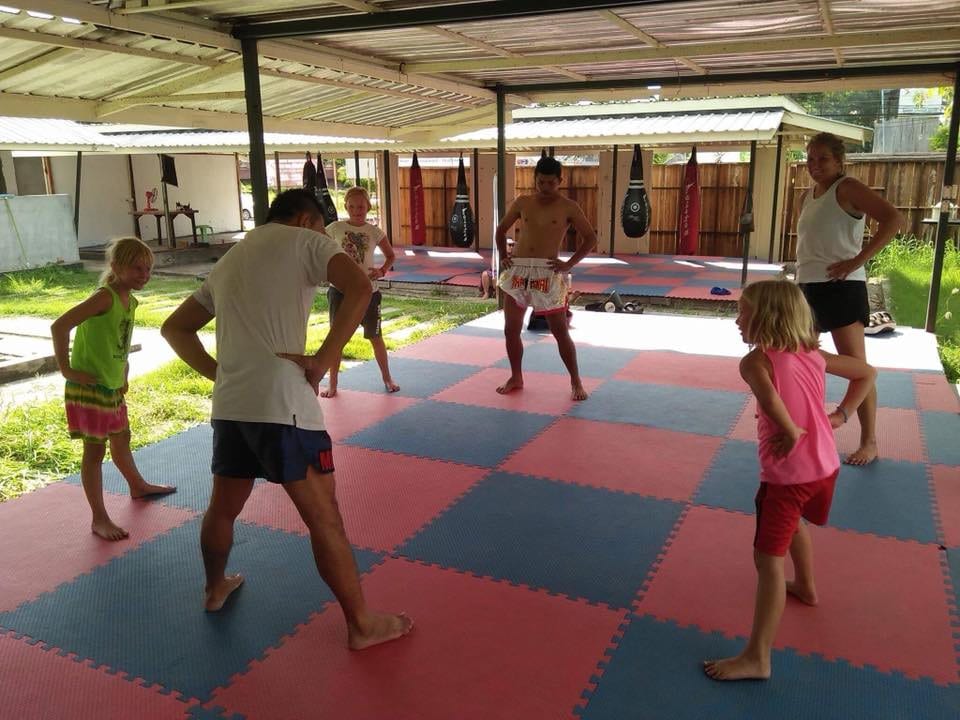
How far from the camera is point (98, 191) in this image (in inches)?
685

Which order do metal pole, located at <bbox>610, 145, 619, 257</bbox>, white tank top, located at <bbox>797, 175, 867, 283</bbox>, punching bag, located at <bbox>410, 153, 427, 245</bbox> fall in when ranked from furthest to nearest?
1. metal pole, located at <bbox>610, 145, 619, 257</bbox>
2. punching bag, located at <bbox>410, 153, 427, 245</bbox>
3. white tank top, located at <bbox>797, 175, 867, 283</bbox>

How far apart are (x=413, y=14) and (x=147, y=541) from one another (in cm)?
331

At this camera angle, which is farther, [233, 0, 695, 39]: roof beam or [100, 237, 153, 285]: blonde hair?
[233, 0, 695, 39]: roof beam

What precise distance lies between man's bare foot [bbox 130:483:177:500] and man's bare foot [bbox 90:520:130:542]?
0.40m

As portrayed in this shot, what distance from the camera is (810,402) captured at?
2.37m

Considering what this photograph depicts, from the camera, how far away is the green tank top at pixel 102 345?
330 cm

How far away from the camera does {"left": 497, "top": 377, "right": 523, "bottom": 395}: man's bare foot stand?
572cm

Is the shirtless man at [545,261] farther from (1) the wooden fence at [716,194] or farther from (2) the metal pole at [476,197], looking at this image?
(2) the metal pole at [476,197]

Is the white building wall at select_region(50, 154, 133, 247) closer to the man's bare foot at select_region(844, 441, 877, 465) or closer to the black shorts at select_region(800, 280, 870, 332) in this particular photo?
the black shorts at select_region(800, 280, 870, 332)

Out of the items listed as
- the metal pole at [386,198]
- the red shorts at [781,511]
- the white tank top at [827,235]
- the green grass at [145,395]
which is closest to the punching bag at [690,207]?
the green grass at [145,395]

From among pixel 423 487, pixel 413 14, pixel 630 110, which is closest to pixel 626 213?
pixel 630 110

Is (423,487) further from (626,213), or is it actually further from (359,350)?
(626,213)

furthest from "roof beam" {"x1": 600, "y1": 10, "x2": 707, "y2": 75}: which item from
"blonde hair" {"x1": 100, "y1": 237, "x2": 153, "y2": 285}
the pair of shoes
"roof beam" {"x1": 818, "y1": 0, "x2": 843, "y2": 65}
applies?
"blonde hair" {"x1": 100, "y1": 237, "x2": 153, "y2": 285}

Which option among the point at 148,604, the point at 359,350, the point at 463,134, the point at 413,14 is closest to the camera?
the point at 148,604
